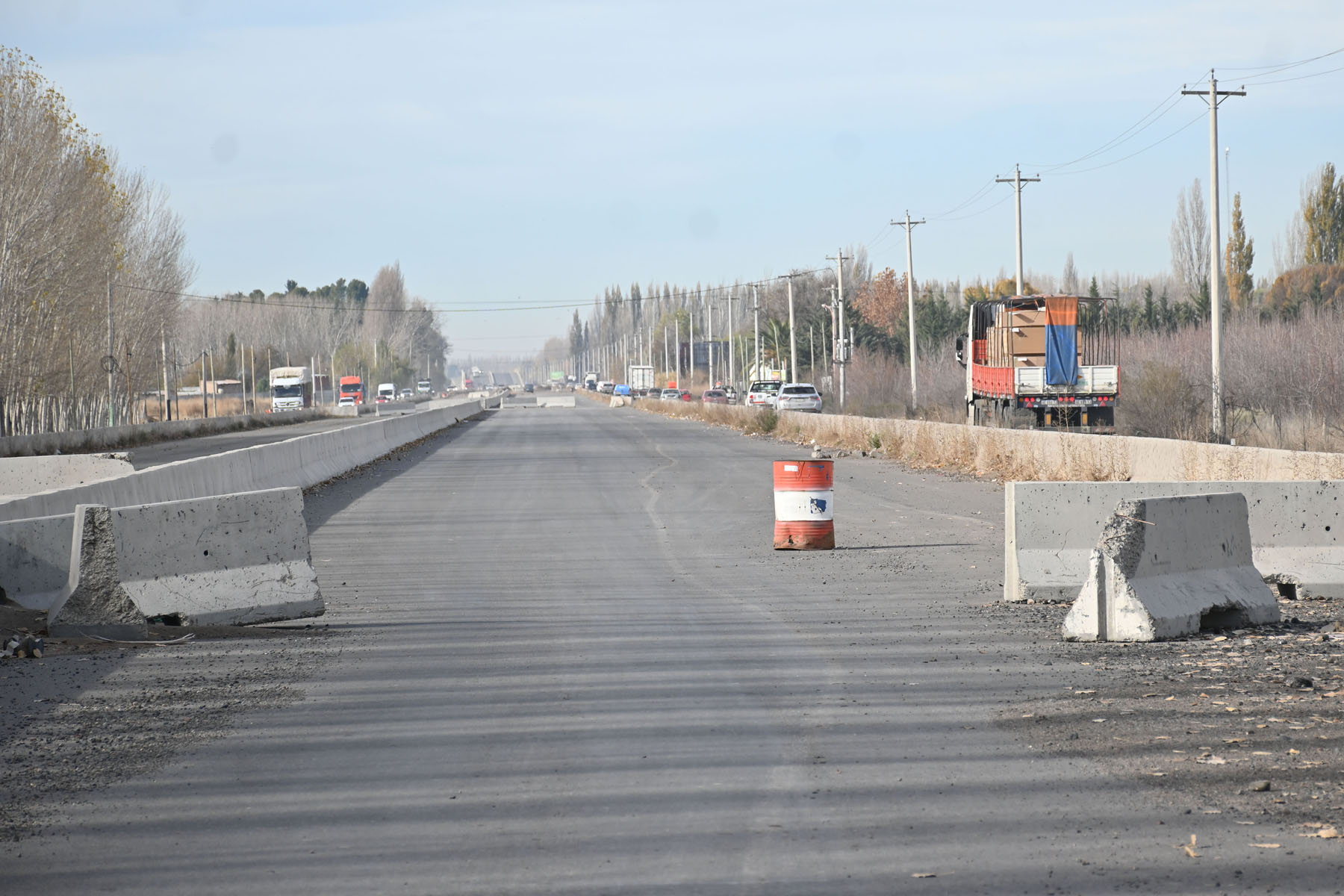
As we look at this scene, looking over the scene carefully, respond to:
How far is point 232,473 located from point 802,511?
10035 millimetres

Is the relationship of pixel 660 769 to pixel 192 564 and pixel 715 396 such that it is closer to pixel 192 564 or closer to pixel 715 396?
pixel 192 564

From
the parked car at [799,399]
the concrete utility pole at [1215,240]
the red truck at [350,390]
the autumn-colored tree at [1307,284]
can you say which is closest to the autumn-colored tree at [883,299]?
the red truck at [350,390]

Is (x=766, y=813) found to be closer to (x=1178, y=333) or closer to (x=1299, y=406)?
(x=1299, y=406)

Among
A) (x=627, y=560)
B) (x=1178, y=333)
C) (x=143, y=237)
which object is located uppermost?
(x=143, y=237)

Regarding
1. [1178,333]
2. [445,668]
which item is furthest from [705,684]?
[1178,333]

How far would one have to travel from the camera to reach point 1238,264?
9475cm

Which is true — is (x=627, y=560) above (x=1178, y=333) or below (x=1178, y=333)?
below

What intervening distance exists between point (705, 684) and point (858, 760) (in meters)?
1.87

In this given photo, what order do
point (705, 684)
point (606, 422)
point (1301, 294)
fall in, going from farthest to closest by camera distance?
1. point (1301, 294)
2. point (606, 422)
3. point (705, 684)

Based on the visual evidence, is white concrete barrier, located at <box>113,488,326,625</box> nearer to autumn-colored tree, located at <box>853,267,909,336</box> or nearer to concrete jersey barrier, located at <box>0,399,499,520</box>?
concrete jersey barrier, located at <box>0,399,499,520</box>

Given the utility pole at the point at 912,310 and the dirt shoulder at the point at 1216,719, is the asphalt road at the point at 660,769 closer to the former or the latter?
the dirt shoulder at the point at 1216,719

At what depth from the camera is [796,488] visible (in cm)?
1542

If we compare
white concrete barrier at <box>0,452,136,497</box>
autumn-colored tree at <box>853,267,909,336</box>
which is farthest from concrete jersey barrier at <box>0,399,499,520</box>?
autumn-colored tree at <box>853,267,909,336</box>

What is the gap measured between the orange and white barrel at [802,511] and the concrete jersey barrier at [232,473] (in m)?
6.57
